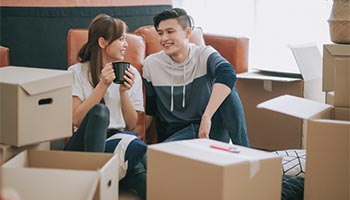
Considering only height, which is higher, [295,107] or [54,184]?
[295,107]

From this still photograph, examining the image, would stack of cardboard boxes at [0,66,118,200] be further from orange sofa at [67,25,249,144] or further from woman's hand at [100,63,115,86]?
orange sofa at [67,25,249,144]

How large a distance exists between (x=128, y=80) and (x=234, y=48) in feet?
3.69

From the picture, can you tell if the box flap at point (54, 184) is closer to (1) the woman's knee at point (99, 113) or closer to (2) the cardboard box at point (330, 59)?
(1) the woman's knee at point (99, 113)

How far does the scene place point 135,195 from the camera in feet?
8.73

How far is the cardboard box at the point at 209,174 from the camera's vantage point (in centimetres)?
210

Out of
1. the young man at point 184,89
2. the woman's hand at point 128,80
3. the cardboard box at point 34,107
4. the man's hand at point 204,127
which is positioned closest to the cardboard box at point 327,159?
the man's hand at point 204,127

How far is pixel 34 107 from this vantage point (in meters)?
2.28

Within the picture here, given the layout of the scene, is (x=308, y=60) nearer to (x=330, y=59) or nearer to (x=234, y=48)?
(x=234, y=48)

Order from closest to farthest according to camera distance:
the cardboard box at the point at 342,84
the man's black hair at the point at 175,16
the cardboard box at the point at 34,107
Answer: the cardboard box at the point at 34,107, the cardboard box at the point at 342,84, the man's black hair at the point at 175,16

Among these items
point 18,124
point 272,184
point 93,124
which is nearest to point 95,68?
point 93,124

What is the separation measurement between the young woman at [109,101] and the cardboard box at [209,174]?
1.12 ft

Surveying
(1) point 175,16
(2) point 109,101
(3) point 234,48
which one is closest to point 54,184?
(2) point 109,101

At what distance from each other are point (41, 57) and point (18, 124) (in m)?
1.51

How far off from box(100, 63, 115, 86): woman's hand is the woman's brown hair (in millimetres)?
147
